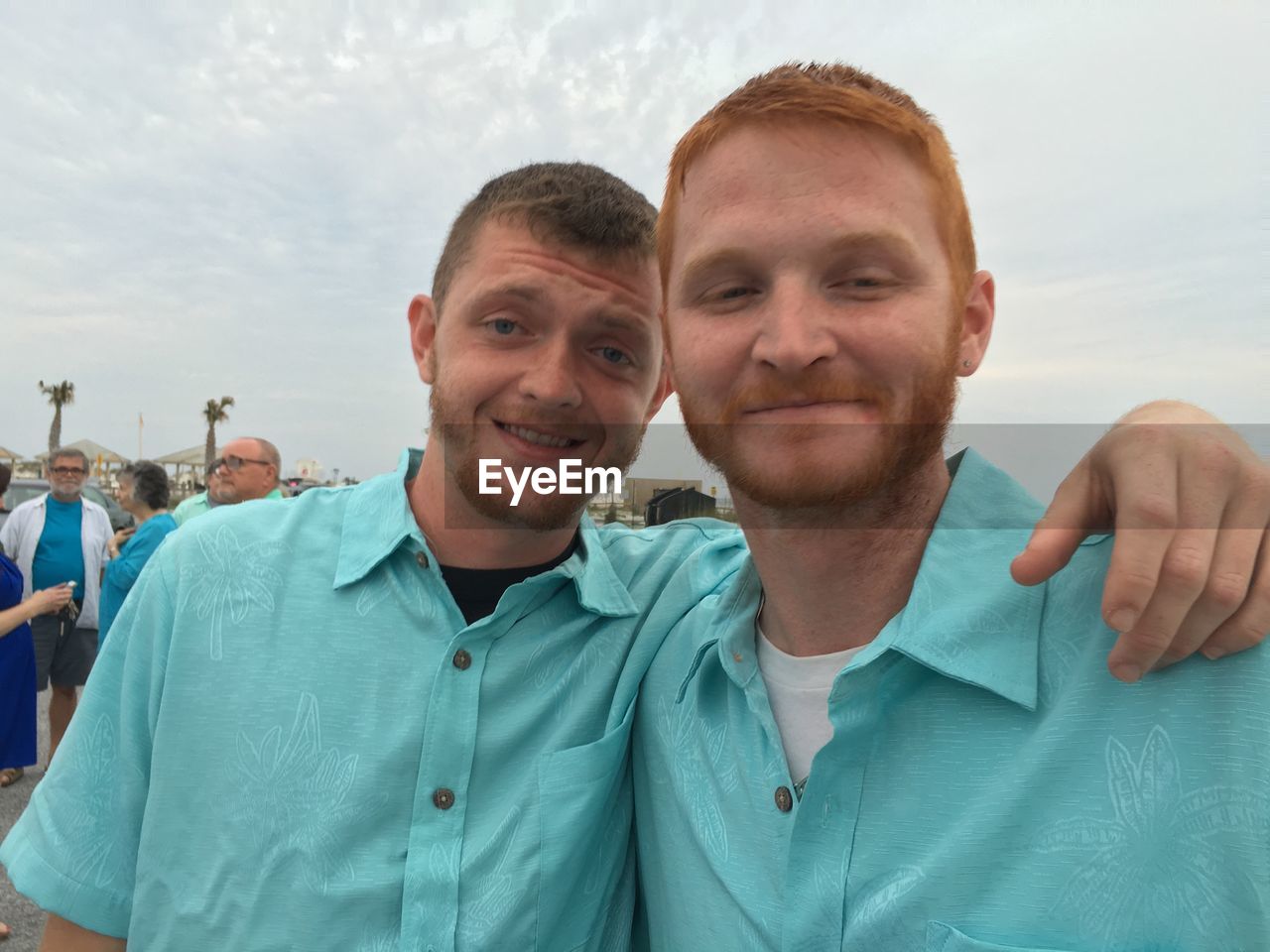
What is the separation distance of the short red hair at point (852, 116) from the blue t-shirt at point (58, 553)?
20.3 ft

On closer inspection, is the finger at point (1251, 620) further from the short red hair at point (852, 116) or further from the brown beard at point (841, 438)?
the short red hair at point (852, 116)

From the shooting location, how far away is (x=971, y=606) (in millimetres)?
1243

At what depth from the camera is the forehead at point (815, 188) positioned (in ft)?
4.18

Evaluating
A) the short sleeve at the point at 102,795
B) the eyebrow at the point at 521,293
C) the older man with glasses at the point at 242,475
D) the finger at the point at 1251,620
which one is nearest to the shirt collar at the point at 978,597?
the finger at the point at 1251,620

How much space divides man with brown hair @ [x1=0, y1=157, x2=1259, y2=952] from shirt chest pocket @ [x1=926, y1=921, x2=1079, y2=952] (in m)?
0.68

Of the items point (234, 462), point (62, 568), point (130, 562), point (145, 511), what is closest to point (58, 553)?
point (62, 568)

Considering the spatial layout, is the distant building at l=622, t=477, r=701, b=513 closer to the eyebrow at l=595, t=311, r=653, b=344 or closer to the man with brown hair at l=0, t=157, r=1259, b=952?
the man with brown hair at l=0, t=157, r=1259, b=952

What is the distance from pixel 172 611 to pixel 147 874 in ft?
1.72

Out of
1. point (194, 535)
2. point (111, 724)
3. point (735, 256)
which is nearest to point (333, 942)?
point (111, 724)

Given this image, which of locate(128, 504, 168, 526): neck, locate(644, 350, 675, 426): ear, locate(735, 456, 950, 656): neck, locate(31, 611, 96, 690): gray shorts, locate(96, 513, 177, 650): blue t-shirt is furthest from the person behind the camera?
locate(128, 504, 168, 526): neck

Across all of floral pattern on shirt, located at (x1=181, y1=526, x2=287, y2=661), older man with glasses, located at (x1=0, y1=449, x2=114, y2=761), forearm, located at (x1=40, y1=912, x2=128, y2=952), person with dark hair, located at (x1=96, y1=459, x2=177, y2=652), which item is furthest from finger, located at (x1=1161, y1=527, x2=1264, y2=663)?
older man with glasses, located at (x1=0, y1=449, x2=114, y2=761)

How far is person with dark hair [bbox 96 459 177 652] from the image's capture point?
16.4 feet

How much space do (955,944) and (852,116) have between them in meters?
1.32

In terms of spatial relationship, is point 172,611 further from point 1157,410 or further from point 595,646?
point 1157,410
